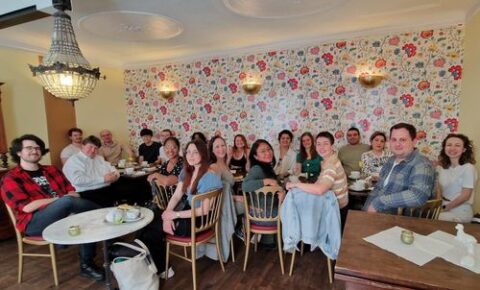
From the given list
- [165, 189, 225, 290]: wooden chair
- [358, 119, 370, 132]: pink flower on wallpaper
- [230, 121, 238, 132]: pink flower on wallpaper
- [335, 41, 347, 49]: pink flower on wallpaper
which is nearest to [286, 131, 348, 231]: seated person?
[165, 189, 225, 290]: wooden chair

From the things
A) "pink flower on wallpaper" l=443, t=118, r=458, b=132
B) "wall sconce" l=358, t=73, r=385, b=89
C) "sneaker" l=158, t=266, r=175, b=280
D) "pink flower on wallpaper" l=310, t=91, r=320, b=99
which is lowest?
"sneaker" l=158, t=266, r=175, b=280

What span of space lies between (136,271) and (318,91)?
330cm

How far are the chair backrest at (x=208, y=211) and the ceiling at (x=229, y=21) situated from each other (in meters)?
1.81

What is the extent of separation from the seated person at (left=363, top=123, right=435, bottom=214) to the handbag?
1695mm

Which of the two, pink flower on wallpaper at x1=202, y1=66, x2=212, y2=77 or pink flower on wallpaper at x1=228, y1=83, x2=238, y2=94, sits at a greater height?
pink flower on wallpaper at x1=202, y1=66, x2=212, y2=77

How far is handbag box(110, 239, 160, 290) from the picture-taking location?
6.21 feet

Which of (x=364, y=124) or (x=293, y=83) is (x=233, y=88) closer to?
(x=293, y=83)

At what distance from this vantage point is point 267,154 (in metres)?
2.56

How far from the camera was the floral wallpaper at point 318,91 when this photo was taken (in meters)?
3.38

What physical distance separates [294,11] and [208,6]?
904mm

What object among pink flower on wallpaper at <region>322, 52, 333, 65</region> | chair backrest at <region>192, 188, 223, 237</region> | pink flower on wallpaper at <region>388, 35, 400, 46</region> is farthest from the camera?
pink flower on wallpaper at <region>322, 52, 333, 65</region>

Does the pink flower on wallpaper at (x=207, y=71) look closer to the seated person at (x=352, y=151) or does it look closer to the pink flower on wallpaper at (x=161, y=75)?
the pink flower on wallpaper at (x=161, y=75)

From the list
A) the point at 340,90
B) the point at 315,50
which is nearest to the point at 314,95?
the point at 340,90

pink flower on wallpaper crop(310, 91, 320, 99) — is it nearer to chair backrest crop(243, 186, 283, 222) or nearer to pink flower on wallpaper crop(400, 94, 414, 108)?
pink flower on wallpaper crop(400, 94, 414, 108)
